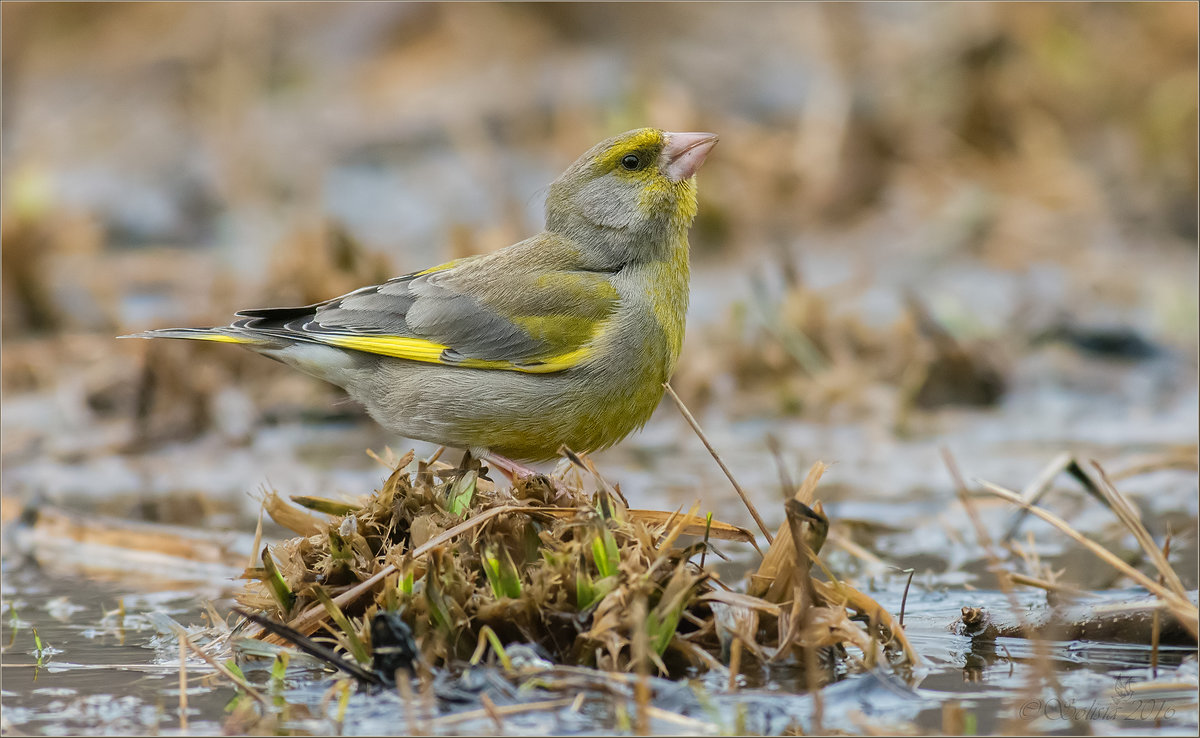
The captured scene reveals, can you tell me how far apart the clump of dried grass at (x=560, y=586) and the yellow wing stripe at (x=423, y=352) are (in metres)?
0.80

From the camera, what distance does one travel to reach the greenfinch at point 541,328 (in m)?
5.16

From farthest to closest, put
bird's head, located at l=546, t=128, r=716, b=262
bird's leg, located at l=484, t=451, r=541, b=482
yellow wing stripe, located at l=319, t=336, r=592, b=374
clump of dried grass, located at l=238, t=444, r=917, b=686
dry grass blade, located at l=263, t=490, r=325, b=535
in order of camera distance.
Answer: bird's head, located at l=546, t=128, r=716, b=262
yellow wing stripe, located at l=319, t=336, r=592, b=374
bird's leg, located at l=484, t=451, r=541, b=482
dry grass blade, located at l=263, t=490, r=325, b=535
clump of dried grass, located at l=238, t=444, r=917, b=686

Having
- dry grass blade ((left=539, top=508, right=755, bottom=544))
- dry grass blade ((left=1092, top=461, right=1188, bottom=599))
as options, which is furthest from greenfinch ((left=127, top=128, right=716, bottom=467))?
dry grass blade ((left=1092, top=461, right=1188, bottom=599))

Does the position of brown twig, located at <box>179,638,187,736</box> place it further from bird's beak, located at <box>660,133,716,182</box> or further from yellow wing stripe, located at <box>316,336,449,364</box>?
bird's beak, located at <box>660,133,716,182</box>

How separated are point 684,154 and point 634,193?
27 centimetres

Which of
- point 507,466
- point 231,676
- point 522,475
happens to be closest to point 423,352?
point 507,466

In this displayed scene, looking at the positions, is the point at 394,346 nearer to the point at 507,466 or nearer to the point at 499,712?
the point at 507,466

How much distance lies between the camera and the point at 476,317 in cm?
554

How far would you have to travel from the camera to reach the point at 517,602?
4039mm

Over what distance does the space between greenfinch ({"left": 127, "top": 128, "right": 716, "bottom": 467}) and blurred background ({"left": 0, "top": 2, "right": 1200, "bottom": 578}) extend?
47cm

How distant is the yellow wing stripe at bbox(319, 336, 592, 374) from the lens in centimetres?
523

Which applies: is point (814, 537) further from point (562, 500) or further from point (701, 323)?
point (701, 323)

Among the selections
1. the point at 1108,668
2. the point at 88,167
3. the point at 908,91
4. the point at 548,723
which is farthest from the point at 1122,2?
the point at 548,723

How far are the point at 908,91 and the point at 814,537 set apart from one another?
374 inches
